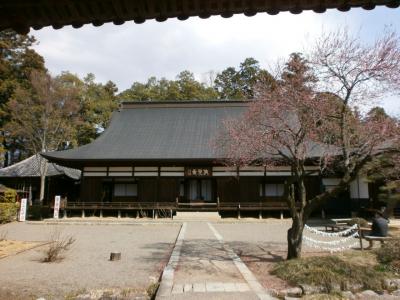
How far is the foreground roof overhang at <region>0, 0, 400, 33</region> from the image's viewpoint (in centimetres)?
416

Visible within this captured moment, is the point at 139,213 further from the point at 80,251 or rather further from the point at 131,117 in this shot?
the point at 80,251

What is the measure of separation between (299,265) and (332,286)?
103 cm

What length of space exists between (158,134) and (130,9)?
20852 millimetres

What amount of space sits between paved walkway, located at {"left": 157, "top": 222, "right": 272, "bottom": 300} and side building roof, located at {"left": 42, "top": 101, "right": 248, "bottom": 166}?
11.9 m

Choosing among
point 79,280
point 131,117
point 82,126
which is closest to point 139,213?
point 131,117

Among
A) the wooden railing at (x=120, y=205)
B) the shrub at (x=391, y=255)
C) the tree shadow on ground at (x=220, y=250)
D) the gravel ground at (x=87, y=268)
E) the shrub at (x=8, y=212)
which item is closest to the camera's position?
the gravel ground at (x=87, y=268)

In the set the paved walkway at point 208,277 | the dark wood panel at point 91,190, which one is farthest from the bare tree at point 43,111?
the paved walkway at point 208,277

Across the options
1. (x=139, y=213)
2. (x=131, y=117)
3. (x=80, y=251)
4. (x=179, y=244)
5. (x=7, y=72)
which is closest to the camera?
(x=80, y=251)

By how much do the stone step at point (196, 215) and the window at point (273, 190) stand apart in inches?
127

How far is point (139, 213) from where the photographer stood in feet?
70.5

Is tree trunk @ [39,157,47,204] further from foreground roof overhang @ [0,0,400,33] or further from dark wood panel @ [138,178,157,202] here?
foreground roof overhang @ [0,0,400,33]

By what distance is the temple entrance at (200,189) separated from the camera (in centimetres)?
2377

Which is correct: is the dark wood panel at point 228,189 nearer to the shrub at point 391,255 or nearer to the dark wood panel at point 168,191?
the dark wood panel at point 168,191

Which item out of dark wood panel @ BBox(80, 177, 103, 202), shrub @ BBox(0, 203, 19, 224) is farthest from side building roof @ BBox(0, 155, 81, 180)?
shrub @ BBox(0, 203, 19, 224)
